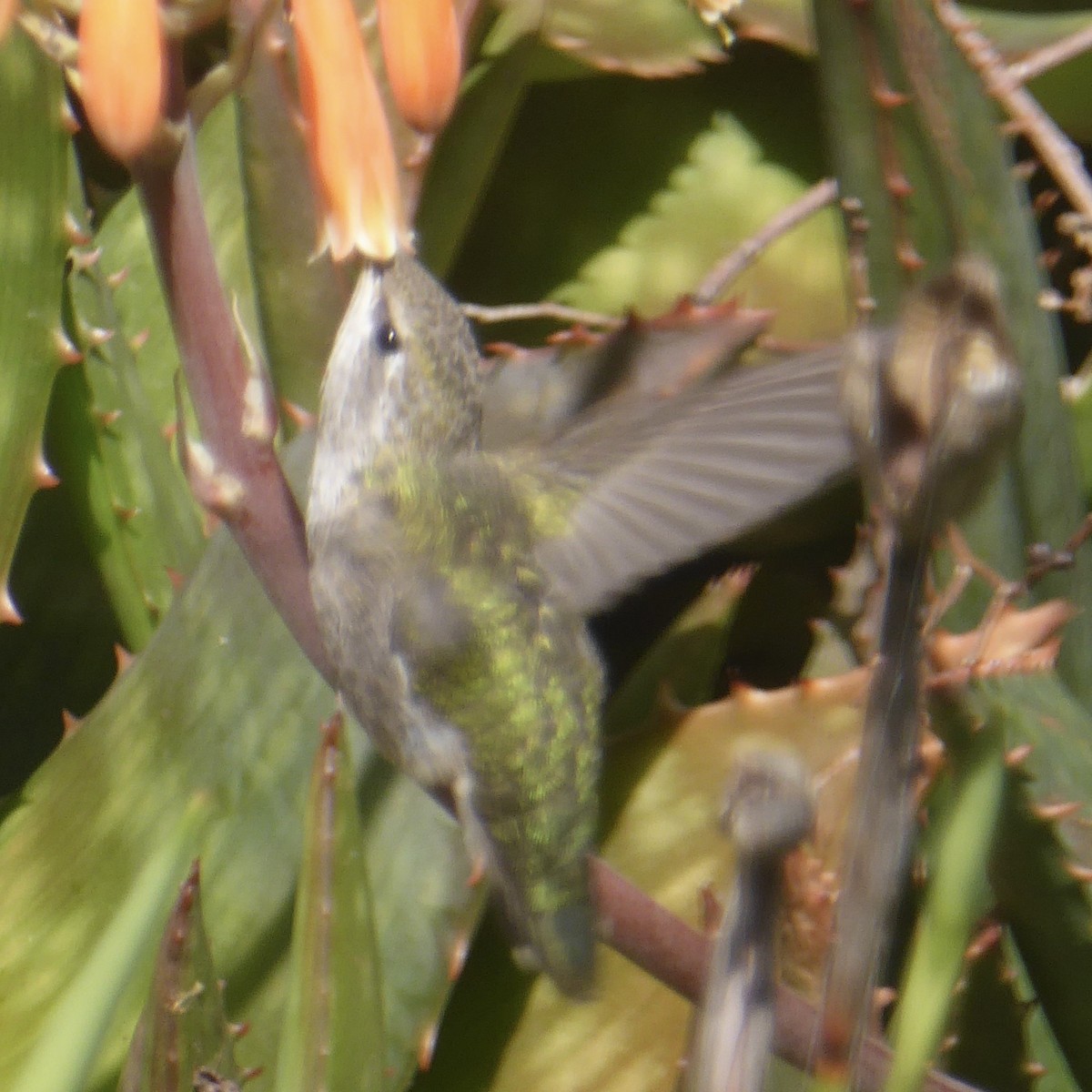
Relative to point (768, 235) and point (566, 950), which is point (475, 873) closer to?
point (566, 950)

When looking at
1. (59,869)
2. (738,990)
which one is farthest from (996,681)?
(59,869)

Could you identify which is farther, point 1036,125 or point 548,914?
point 1036,125

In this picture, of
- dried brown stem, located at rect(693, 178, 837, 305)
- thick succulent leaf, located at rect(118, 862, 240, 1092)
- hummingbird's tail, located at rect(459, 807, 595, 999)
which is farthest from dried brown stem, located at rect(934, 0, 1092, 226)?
thick succulent leaf, located at rect(118, 862, 240, 1092)

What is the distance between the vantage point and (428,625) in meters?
0.73

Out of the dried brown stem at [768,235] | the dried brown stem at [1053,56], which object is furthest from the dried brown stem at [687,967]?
the dried brown stem at [1053,56]

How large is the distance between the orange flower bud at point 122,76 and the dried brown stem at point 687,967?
1.13 feet

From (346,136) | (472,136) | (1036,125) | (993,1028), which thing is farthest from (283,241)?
(993,1028)

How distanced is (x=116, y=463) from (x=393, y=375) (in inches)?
12.0

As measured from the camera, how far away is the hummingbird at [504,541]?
0.69 m

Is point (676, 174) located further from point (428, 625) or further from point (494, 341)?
point (428, 625)

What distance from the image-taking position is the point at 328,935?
53 centimetres

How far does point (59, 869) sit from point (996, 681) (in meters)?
0.46

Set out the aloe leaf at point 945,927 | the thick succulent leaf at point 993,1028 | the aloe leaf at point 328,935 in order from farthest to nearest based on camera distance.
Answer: the thick succulent leaf at point 993,1028 → the aloe leaf at point 328,935 → the aloe leaf at point 945,927

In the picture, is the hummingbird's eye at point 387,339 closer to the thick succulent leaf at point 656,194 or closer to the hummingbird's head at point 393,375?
the hummingbird's head at point 393,375
